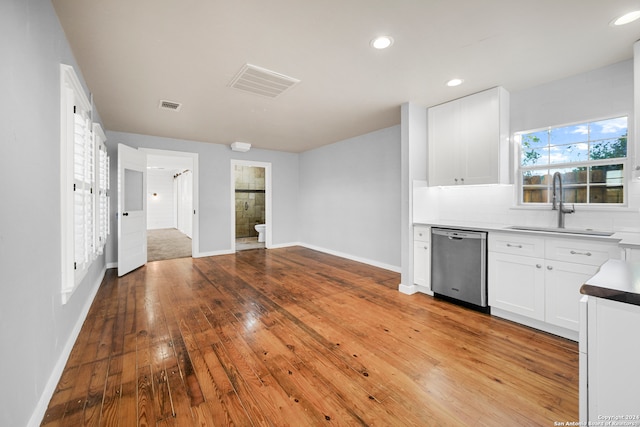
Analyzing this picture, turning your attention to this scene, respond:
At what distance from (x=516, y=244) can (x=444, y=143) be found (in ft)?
4.86

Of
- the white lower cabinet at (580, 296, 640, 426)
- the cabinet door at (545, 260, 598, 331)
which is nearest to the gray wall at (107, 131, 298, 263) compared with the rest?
the cabinet door at (545, 260, 598, 331)

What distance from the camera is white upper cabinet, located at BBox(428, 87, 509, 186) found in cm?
301

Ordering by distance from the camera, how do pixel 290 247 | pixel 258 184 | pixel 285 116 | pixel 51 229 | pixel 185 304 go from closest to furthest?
1. pixel 51 229
2. pixel 185 304
3. pixel 285 116
4. pixel 290 247
5. pixel 258 184

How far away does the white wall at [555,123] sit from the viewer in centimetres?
249

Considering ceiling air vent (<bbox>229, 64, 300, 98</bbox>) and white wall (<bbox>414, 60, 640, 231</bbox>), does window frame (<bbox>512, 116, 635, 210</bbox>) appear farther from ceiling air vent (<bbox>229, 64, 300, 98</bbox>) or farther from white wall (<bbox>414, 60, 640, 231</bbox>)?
ceiling air vent (<bbox>229, 64, 300, 98</bbox>)

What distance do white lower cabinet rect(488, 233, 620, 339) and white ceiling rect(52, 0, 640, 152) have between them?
164 cm

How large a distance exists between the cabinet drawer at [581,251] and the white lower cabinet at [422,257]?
1185 millimetres

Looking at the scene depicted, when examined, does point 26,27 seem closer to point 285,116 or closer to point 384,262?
point 285,116

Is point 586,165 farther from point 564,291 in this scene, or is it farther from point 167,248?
point 167,248

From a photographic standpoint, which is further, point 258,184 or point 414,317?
point 258,184

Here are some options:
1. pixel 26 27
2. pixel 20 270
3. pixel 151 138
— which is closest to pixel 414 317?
pixel 20 270

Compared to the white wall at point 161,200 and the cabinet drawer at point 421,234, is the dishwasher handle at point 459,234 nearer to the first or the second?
the cabinet drawer at point 421,234

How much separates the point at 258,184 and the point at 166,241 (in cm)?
327

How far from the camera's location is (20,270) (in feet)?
4.33
